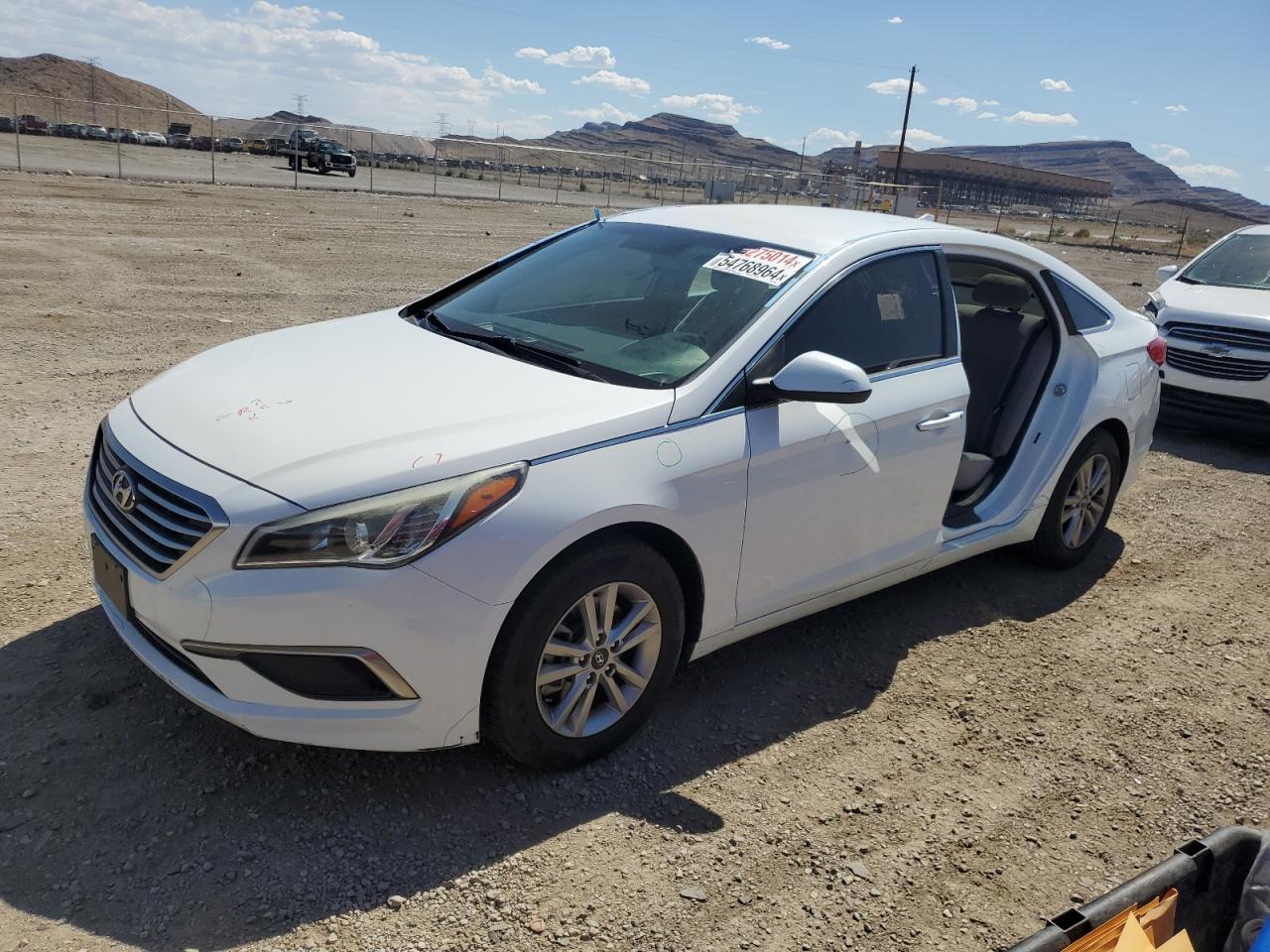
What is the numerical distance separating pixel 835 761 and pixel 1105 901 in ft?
4.49

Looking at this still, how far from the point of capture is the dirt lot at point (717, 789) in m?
2.67

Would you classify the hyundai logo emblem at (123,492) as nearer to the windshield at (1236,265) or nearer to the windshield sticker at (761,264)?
the windshield sticker at (761,264)

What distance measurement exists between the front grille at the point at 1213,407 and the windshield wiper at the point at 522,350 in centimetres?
684

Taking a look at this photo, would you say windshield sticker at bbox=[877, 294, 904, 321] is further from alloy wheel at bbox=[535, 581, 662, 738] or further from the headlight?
the headlight

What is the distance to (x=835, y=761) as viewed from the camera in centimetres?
353

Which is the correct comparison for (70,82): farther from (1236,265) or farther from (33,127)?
(1236,265)

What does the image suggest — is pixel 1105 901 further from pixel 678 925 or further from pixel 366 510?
pixel 366 510

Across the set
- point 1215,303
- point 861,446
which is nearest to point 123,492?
point 861,446

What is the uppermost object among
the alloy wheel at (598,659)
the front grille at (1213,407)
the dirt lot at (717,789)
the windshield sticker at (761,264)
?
the windshield sticker at (761,264)

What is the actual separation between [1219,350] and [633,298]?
6394 millimetres

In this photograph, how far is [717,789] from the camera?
329 cm

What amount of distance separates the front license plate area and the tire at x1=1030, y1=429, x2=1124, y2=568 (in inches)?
159

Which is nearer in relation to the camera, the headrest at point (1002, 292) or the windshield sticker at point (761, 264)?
the windshield sticker at point (761, 264)

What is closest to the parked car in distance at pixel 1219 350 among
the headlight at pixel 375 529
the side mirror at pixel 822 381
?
the side mirror at pixel 822 381
